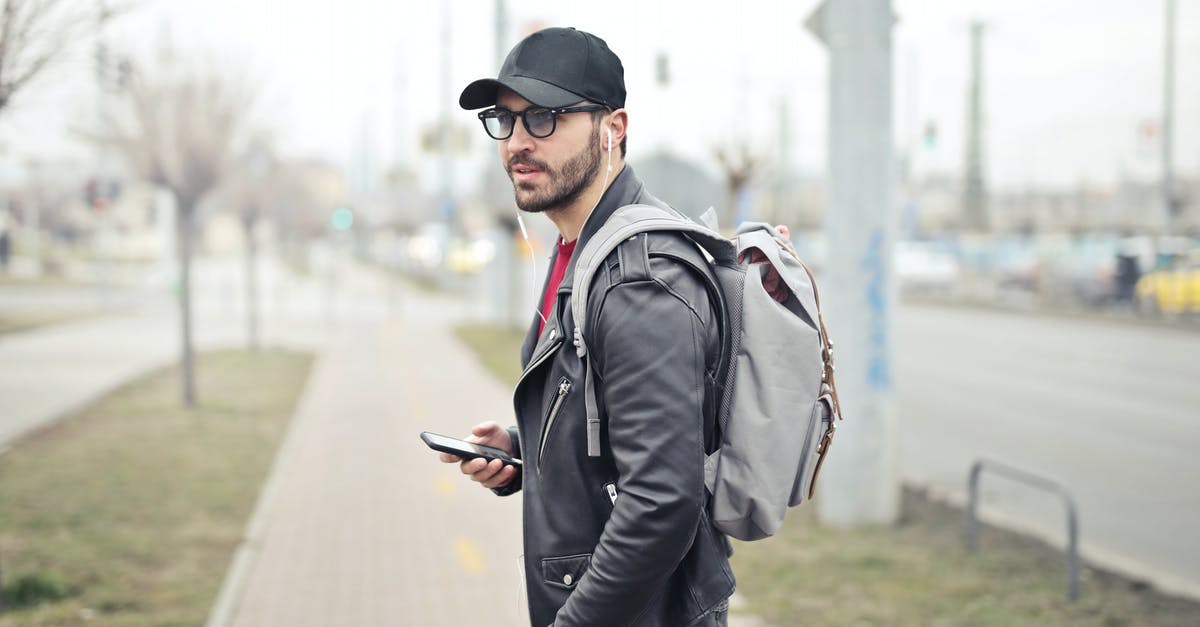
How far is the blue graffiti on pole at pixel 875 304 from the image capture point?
23.4 feet

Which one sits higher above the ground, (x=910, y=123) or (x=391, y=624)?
(x=910, y=123)

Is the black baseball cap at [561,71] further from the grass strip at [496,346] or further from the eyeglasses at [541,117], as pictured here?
the grass strip at [496,346]

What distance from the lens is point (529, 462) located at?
7.48 ft

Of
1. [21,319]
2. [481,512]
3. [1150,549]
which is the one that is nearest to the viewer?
[1150,549]

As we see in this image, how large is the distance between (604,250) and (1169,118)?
29.5 meters

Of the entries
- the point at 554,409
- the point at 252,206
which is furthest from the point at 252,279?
the point at 554,409

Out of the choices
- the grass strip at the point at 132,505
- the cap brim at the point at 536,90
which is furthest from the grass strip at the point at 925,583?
the cap brim at the point at 536,90

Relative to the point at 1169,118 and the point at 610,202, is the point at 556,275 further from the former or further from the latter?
the point at 1169,118

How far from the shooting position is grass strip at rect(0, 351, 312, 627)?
579cm

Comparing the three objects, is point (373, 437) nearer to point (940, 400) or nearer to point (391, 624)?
point (391, 624)

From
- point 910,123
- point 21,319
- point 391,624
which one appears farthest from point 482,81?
point 910,123

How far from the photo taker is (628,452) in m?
2.01

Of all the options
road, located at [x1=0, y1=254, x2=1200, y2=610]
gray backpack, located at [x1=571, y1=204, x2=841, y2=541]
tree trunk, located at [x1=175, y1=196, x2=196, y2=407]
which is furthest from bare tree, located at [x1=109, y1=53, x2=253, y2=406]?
gray backpack, located at [x1=571, y1=204, x2=841, y2=541]

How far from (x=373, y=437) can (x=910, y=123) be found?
127 ft
